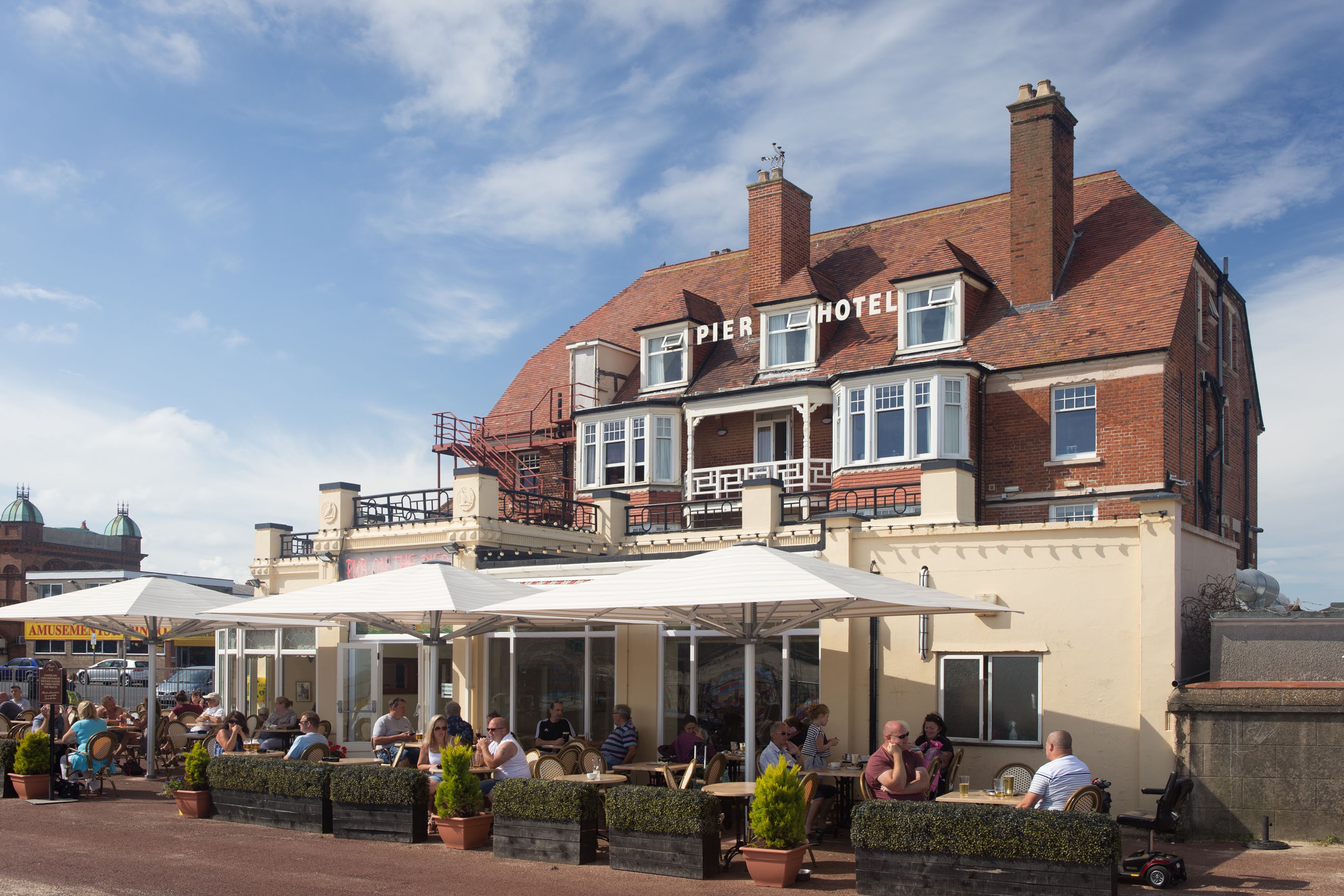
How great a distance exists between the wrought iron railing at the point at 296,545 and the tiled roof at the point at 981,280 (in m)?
9.28

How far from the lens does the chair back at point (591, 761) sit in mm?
12305

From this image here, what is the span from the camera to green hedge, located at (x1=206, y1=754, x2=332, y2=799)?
11.7 metres

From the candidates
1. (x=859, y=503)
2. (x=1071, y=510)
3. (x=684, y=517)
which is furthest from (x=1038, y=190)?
(x=684, y=517)

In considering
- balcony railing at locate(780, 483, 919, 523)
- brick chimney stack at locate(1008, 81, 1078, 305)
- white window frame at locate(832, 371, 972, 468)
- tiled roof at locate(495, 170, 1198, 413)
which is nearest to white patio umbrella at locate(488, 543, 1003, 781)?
balcony railing at locate(780, 483, 919, 523)

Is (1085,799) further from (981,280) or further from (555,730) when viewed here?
(981,280)

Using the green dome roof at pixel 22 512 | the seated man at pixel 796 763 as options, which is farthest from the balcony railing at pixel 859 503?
the green dome roof at pixel 22 512

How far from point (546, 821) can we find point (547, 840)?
172 millimetres

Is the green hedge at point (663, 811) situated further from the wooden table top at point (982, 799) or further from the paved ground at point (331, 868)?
the wooden table top at point (982, 799)

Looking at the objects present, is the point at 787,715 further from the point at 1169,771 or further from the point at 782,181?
the point at 782,181

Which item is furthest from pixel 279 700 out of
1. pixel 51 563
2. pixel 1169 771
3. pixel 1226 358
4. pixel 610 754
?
pixel 51 563

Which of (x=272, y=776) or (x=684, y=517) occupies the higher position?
(x=684, y=517)

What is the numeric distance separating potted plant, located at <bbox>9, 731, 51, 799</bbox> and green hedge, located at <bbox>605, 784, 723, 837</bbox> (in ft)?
27.4

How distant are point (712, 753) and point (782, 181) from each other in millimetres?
16633

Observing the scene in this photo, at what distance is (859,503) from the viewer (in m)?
22.5
